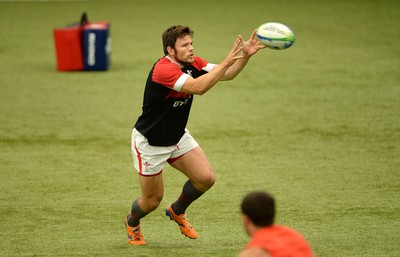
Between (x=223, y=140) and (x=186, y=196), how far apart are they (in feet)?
11.9

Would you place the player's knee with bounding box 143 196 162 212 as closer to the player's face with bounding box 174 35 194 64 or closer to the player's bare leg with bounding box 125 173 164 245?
the player's bare leg with bounding box 125 173 164 245

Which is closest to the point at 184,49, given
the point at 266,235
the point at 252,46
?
the point at 252,46

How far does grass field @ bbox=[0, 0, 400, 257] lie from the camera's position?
737 centimetres

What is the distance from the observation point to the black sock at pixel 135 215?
695cm

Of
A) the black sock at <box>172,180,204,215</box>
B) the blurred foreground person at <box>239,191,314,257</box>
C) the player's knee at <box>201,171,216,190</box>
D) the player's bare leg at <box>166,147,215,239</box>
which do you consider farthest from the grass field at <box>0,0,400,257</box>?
the blurred foreground person at <box>239,191,314,257</box>

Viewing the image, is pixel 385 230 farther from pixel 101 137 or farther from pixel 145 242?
pixel 101 137

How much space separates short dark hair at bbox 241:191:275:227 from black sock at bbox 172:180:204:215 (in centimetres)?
266

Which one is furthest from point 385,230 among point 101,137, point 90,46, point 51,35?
point 51,35

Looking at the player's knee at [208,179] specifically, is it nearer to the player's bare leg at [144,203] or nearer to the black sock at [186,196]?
the black sock at [186,196]

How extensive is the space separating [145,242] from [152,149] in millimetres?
960

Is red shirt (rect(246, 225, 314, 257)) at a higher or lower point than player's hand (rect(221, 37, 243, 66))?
lower

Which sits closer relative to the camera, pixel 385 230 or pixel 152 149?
pixel 152 149

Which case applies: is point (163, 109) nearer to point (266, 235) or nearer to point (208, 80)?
point (208, 80)

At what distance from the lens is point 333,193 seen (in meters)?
8.48
